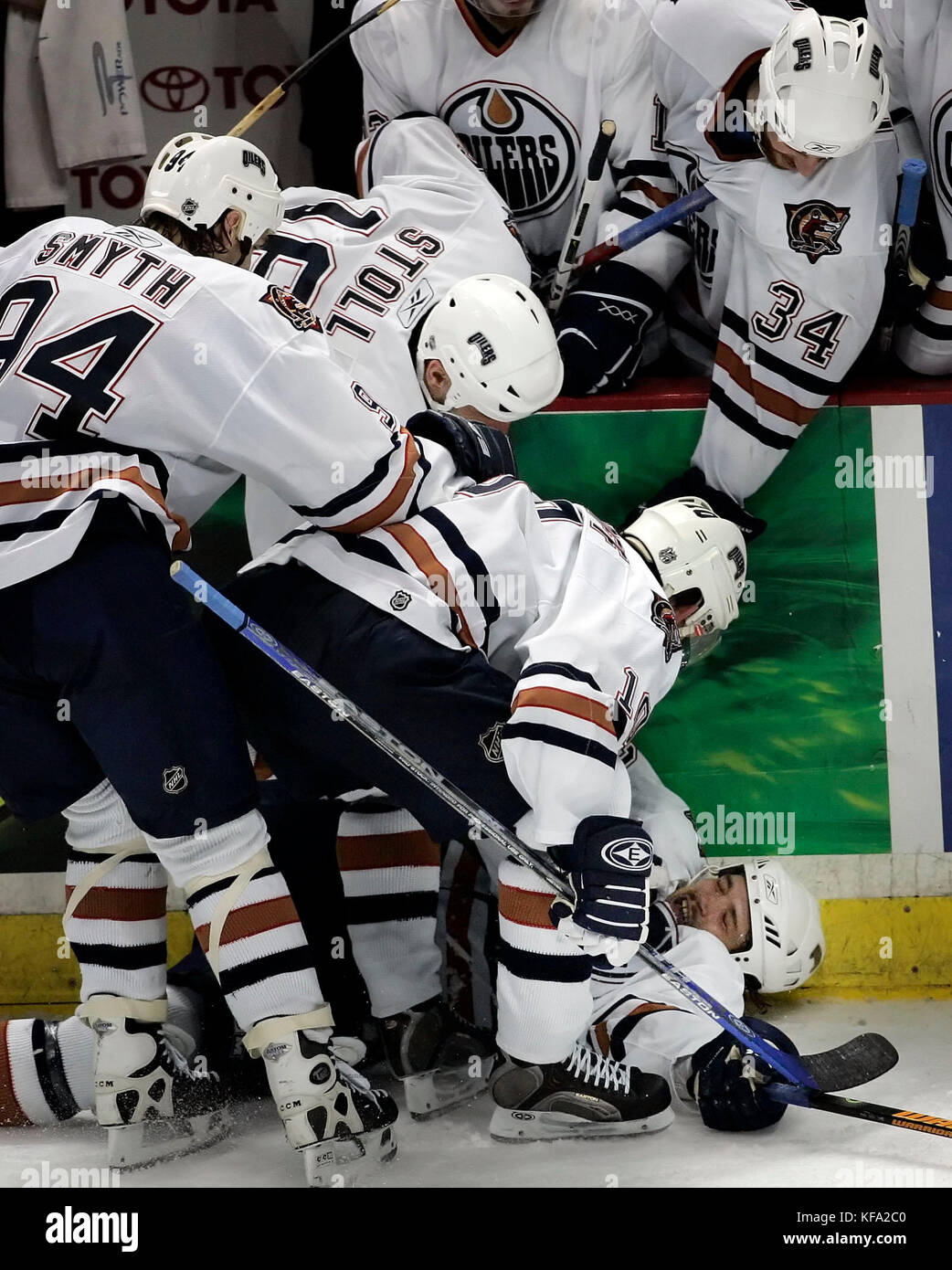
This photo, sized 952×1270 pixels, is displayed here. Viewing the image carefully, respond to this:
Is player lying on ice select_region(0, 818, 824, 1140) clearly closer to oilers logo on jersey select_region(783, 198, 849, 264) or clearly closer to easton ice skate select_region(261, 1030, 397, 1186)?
easton ice skate select_region(261, 1030, 397, 1186)

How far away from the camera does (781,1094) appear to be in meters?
2.36

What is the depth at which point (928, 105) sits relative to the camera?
9.27ft

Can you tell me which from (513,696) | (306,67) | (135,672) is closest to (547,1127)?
(513,696)

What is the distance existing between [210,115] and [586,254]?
52.5 inches

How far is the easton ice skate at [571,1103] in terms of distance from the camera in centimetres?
238

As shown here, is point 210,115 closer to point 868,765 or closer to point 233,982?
point 868,765

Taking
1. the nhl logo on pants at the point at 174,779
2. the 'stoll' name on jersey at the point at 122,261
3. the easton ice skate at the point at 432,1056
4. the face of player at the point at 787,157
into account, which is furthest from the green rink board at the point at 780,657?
the nhl logo on pants at the point at 174,779

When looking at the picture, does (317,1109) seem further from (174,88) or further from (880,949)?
(174,88)

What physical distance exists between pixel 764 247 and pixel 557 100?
21.5 inches

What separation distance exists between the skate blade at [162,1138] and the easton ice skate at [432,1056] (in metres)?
0.27

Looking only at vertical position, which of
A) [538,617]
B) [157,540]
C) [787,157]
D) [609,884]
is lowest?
[609,884]

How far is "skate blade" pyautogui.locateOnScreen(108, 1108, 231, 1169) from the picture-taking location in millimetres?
2277

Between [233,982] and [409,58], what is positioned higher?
[409,58]
